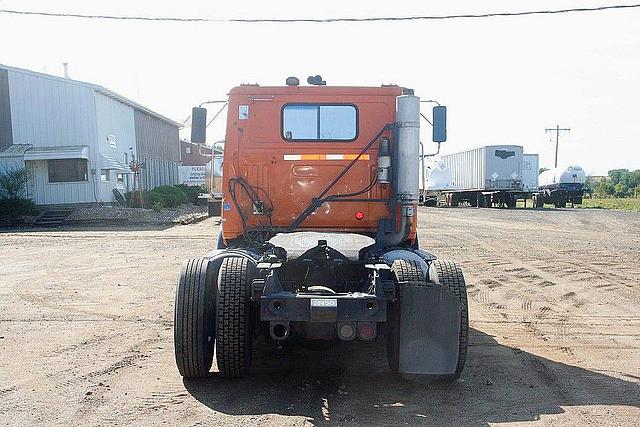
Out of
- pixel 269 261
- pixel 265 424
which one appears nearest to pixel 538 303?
pixel 269 261

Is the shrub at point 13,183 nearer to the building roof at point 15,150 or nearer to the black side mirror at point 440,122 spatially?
the building roof at point 15,150

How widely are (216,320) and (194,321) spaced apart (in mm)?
197

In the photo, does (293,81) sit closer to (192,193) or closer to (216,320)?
(216,320)

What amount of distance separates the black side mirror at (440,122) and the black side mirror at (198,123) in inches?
112

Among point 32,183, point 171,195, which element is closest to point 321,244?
point 32,183

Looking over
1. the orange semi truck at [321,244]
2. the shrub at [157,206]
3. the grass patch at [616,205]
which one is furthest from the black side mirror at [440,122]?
the grass patch at [616,205]

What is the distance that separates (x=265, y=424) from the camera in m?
5.22

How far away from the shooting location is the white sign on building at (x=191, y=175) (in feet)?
163

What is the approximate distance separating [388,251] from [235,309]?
95.2 inches

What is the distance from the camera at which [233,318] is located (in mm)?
5996

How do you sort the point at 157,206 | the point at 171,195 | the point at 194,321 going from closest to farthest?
the point at 194,321 < the point at 157,206 < the point at 171,195

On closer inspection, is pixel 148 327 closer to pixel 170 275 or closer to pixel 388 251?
pixel 388 251

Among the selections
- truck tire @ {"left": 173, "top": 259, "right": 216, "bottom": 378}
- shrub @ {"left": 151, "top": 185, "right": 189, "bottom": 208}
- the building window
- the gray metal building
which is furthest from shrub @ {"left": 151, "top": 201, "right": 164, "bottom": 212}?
truck tire @ {"left": 173, "top": 259, "right": 216, "bottom": 378}

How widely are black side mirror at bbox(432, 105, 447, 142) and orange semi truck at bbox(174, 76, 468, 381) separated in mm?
13
